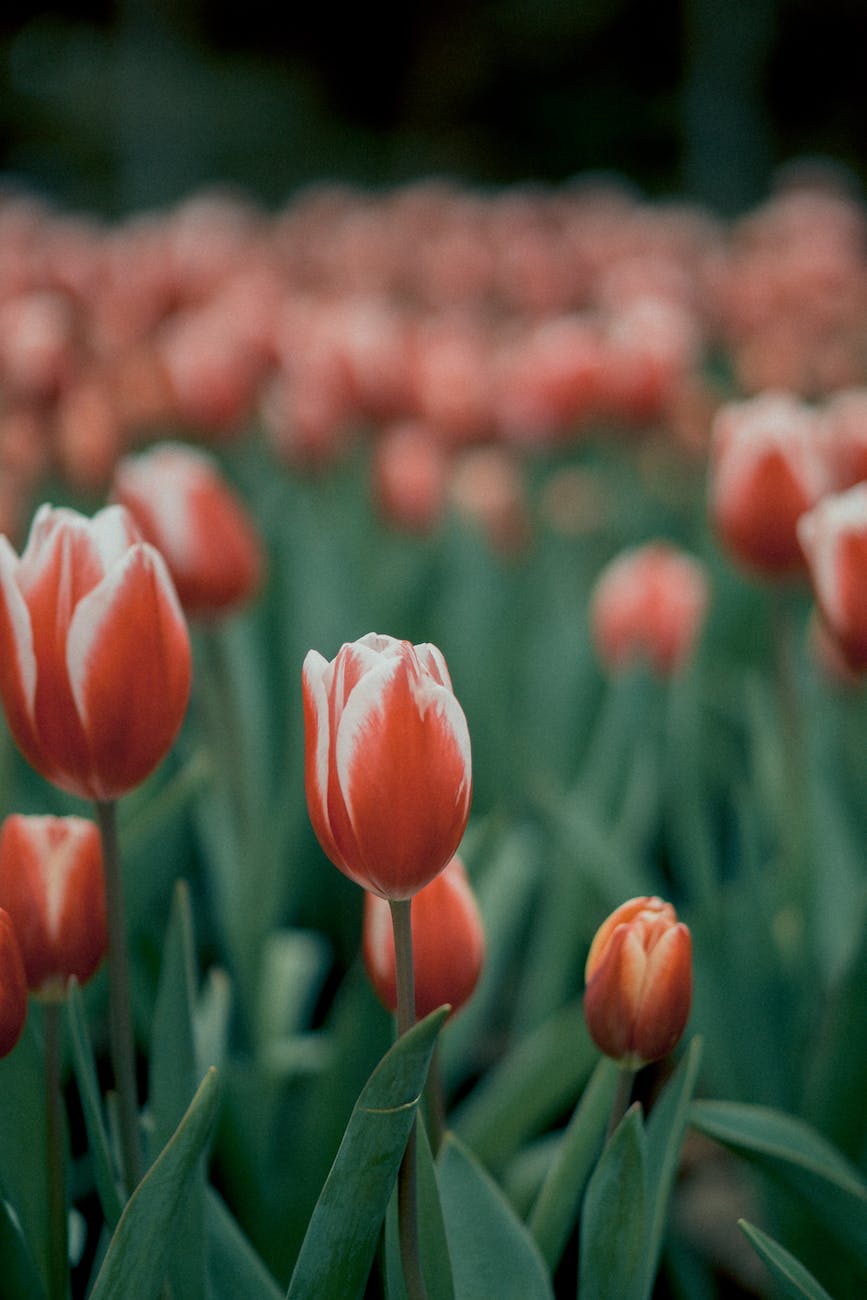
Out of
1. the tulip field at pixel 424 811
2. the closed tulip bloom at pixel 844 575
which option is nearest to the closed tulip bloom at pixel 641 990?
the tulip field at pixel 424 811

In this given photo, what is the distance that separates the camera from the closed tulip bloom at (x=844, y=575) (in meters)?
0.77

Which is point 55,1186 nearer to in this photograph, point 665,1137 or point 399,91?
point 665,1137

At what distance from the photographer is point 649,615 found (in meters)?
1.18

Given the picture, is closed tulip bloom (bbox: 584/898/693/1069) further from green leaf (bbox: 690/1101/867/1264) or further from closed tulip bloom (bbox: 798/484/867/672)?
closed tulip bloom (bbox: 798/484/867/672)

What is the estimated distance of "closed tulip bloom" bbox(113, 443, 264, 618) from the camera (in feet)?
3.28

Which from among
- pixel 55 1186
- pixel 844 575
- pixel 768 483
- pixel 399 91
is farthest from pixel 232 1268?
pixel 399 91

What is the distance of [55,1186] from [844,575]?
20.0 inches

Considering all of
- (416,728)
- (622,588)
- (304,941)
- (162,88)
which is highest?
(162,88)

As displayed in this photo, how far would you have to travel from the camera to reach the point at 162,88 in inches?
318

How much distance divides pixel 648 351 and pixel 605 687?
46 cm

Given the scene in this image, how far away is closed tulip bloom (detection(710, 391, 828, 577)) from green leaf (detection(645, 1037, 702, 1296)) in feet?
1.54

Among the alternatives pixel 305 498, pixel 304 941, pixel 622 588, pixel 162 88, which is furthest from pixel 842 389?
pixel 162 88

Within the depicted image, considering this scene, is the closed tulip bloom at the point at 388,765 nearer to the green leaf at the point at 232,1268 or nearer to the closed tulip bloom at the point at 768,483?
the green leaf at the point at 232,1268

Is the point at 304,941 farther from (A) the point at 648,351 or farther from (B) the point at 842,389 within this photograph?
(B) the point at 842,389
